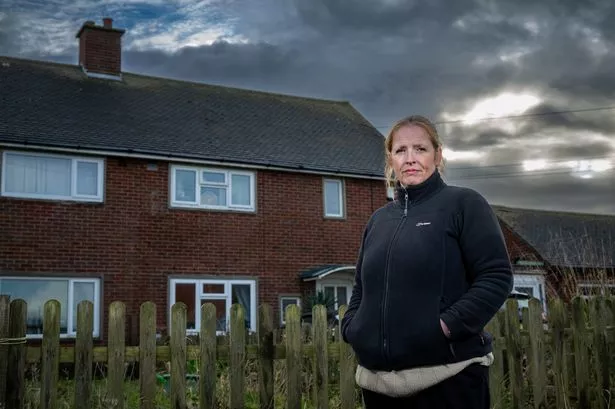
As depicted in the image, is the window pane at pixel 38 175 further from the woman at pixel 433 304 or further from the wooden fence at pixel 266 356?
the woman at pixel 433 304

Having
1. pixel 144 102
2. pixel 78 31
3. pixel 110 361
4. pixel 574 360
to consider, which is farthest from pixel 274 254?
pixel 110 361

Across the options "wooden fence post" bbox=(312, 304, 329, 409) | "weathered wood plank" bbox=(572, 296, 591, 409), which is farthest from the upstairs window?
"wooden fence post" bbox=(312, 304, 329, 409)

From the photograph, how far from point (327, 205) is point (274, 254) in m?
2.15

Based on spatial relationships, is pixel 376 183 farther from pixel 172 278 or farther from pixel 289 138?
pixel 172 278

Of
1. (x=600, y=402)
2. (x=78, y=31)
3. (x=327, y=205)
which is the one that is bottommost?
(x=600, y=402)

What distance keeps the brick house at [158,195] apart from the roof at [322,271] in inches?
1.5

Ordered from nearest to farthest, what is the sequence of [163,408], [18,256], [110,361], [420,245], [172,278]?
[420,245] → [110,361] → [163,408] → [18,256] → [172,278]

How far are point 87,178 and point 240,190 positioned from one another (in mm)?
3820

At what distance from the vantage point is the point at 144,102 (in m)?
21.1

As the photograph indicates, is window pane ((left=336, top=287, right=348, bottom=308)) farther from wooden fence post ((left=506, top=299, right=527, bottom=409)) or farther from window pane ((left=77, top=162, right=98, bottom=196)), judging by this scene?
wooden fence post ((left=506, top=299, right=527, bottom=409))

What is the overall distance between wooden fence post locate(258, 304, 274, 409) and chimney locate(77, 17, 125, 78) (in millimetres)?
17378

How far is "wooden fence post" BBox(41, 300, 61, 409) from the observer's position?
16.7 feet

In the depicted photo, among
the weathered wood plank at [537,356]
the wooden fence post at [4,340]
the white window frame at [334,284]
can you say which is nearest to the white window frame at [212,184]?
the white window frame at [334,284]

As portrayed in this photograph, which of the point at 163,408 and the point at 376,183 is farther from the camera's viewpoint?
the point at 376,183
